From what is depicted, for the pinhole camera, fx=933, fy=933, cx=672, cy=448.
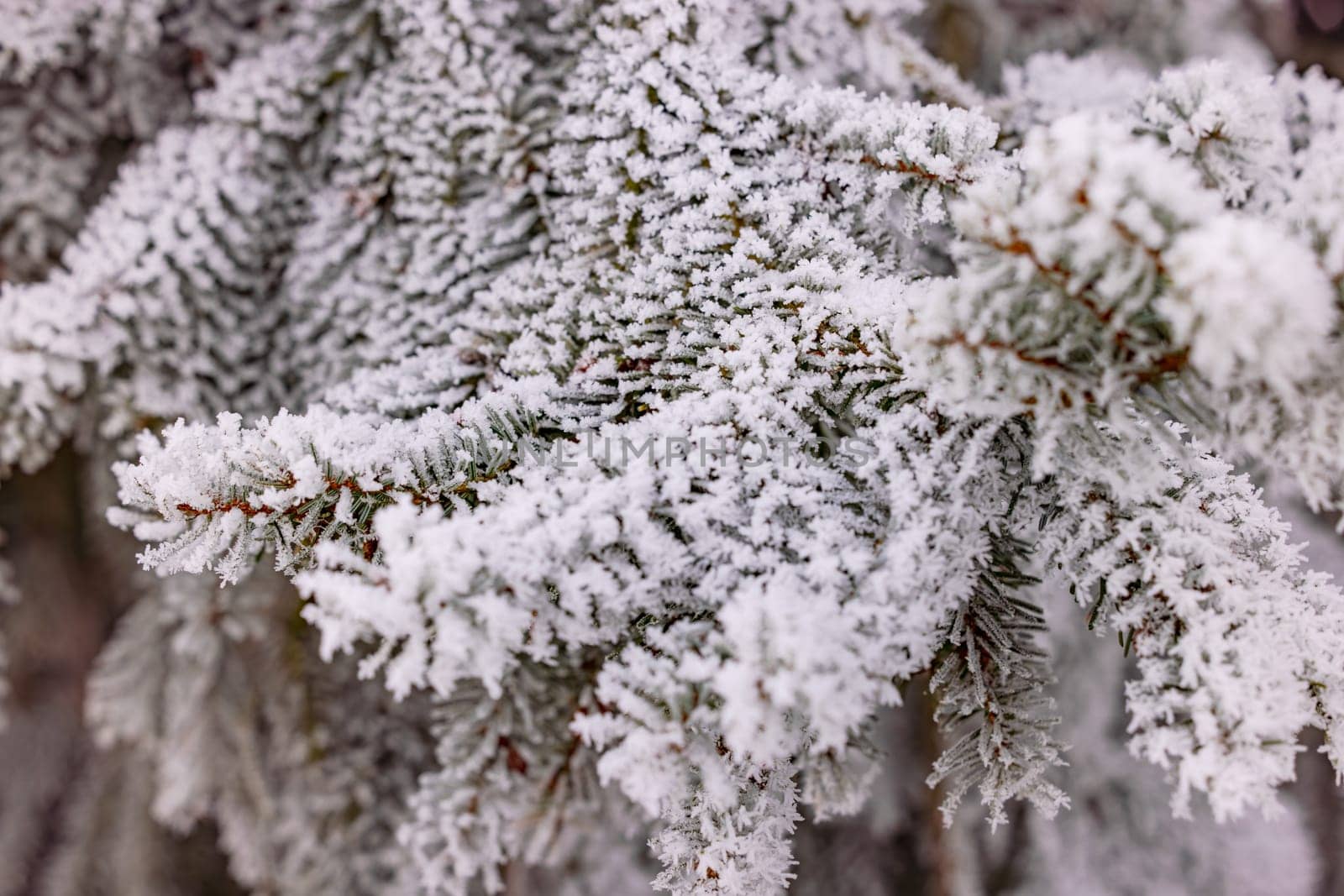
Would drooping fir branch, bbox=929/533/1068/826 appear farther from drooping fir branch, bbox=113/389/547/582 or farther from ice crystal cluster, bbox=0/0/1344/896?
drooping fir branch, bbox=113/389/547/582

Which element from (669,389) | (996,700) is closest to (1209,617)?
(996,700)

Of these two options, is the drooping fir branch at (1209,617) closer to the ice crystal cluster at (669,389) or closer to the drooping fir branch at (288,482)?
the ice crystal cluster at (669,389)

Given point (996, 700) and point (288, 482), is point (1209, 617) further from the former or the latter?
point (288, 482)

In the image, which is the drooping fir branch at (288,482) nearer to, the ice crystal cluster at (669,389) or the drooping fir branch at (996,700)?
the ice crystal cluster at (669,389)

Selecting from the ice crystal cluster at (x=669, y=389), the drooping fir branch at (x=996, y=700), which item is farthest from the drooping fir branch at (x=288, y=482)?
the drooping fir branch at (x=996, y=700)

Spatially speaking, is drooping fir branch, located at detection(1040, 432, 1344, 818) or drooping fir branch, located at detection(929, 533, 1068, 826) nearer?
drooping fir branch, located at detection(1040, 432, 1344, 818)

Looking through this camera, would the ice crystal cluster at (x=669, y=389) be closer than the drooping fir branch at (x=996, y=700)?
Yes

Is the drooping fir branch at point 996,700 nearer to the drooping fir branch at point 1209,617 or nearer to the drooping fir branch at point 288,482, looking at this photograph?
the drooping fir branch at point 1209,617

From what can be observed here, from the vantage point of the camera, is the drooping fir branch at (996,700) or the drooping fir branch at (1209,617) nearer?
the drooping fir branch at (1209,617)

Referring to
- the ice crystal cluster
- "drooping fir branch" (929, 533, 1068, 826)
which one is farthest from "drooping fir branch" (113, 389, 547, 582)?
"drooping fir branch" (929, 533, 1068, 826)
